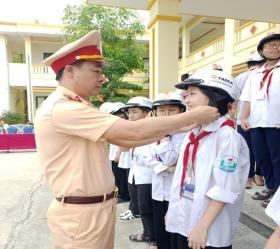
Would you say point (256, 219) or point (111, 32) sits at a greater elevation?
point (111, 32)

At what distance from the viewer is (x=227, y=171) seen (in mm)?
1661

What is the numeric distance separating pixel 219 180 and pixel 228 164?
3.9 inches

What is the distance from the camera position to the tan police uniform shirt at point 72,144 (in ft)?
4.98

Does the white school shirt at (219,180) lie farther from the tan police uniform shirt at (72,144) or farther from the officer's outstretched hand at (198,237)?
the tan police uniform shirt at (72,144)

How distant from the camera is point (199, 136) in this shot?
5.93ft

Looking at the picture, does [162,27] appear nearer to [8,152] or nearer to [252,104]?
[252,104]

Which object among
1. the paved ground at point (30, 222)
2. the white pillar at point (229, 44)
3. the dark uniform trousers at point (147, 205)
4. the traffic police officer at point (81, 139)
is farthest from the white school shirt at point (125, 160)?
the white pillar at point (229, 44)

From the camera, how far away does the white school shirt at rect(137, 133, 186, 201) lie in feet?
8.20

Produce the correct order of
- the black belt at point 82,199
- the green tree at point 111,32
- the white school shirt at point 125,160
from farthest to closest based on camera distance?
the green tree at point 111,32 → the white school shirt at point 125,160 → the black belt at point 82,199

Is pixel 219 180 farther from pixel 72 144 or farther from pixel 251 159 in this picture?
pixel 251 159

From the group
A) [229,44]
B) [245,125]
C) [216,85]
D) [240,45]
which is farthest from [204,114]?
[229,44]

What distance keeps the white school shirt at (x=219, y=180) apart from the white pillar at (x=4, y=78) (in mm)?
19233

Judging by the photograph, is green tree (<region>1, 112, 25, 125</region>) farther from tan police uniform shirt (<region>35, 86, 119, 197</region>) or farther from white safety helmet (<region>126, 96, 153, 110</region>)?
tan police uniform shirt (<region>35, 86, 119, 197</region>)

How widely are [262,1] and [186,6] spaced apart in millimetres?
1347
